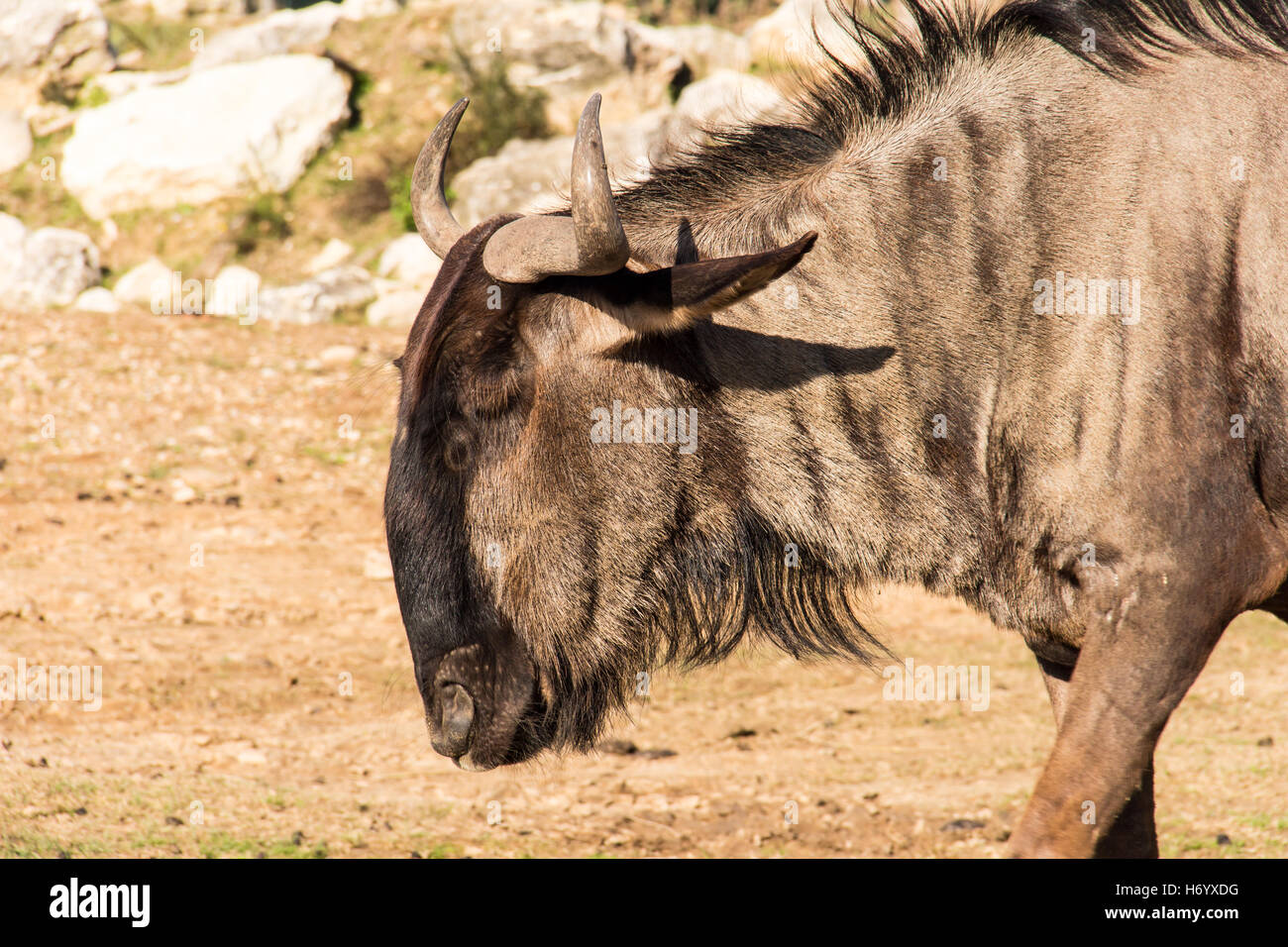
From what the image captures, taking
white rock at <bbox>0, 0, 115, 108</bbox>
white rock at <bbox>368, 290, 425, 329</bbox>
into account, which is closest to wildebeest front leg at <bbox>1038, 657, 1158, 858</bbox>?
white rock at <bbox>368, 290, 425, 329</bbox>

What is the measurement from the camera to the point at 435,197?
4.21m

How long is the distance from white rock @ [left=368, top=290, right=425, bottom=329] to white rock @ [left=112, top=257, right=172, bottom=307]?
9.75 feet

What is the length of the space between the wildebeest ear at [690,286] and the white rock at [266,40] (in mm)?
17280

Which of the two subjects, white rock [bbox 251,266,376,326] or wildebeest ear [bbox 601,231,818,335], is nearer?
wildebeest ear [bbox 601,231,818,335]

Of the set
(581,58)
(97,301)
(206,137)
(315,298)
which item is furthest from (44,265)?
(581,58)

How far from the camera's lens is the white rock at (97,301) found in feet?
48.6

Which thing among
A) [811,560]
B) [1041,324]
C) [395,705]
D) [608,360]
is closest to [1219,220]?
[1041,324]

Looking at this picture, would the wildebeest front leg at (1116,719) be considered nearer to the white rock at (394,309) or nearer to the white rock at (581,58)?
the white rock at (394,309)

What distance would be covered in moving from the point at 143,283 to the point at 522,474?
1329cm

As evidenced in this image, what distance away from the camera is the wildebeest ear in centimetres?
327

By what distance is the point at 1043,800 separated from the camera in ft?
11.4

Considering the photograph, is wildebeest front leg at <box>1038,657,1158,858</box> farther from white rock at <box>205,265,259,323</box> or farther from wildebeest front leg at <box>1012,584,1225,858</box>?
white rock at <box>205,265,259,323</box>

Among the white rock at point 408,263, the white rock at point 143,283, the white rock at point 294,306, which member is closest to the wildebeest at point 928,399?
the white rock at point 294,306

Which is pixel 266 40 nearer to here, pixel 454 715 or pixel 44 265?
pixel 44 265
